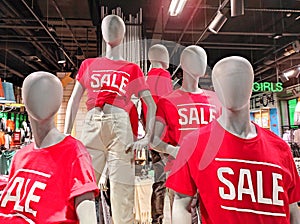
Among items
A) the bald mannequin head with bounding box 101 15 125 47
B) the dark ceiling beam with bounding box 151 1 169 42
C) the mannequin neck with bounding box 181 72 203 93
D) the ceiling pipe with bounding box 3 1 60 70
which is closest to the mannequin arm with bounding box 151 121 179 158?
the mannequin neck with bounding box 181 72 203 93

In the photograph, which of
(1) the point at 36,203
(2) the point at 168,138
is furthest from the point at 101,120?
(1) the point at 36,203

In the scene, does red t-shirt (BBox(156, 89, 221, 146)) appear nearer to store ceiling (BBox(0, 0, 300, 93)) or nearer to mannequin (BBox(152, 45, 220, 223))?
mannequin (BBox(152, 45, 220, 223))

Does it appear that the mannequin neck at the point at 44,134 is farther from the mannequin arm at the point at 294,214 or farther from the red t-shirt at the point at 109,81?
the mannequin arm at the point at 294,214

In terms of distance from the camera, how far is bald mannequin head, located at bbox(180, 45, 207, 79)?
2.00 meters

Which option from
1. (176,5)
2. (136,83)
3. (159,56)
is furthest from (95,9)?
(136,83)

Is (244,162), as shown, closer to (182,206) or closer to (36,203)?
(182,206)

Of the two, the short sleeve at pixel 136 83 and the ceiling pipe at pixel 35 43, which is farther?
the ceiling pipe at pixel 35 43

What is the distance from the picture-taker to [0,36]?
24.4 feet

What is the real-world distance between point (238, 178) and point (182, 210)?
22 centimetres

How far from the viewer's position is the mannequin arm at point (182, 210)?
109 cm

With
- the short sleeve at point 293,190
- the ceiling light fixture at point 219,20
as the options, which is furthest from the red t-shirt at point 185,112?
the ceiling light fixture at point 219,20

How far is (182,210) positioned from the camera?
1091 millimetres

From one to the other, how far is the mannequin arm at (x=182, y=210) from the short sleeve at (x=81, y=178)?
0.92 feet

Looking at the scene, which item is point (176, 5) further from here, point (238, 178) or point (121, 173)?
point (238, 178)
